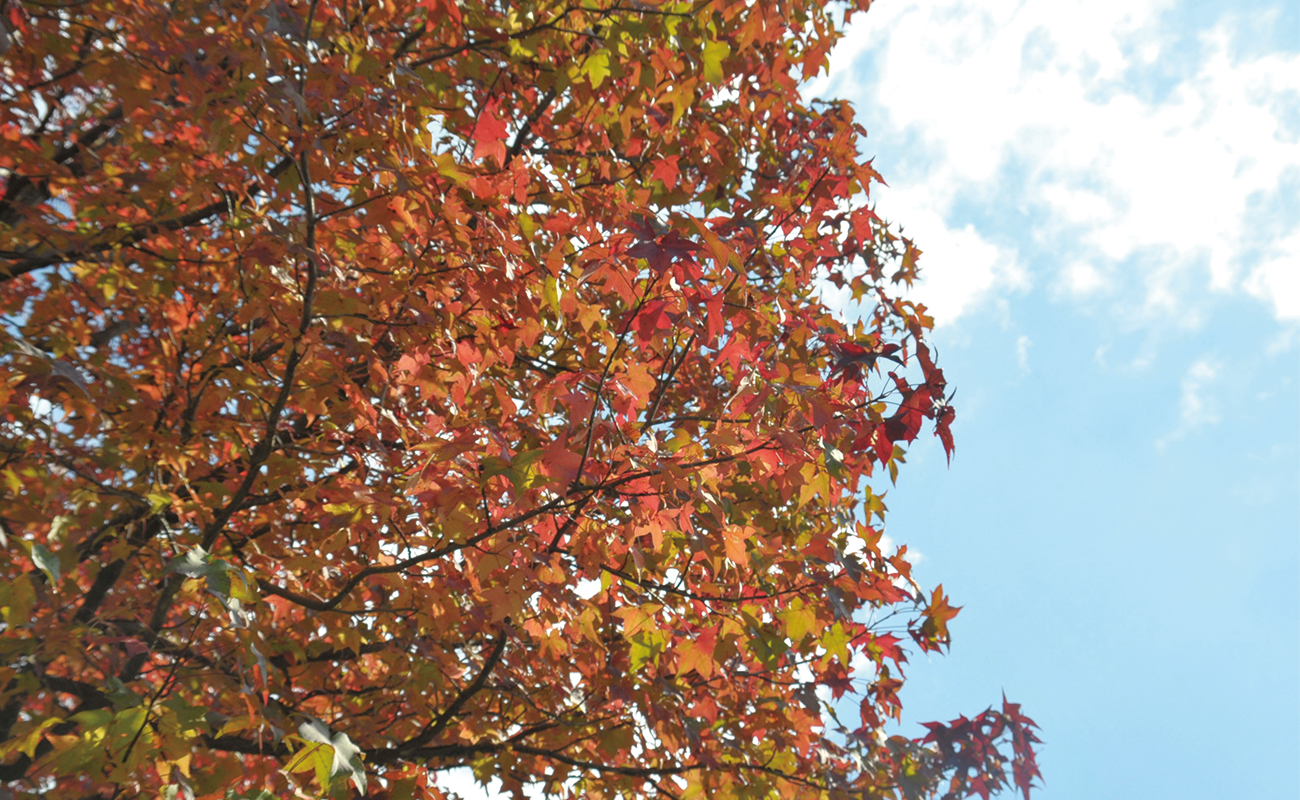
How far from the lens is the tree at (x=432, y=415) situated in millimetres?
2582

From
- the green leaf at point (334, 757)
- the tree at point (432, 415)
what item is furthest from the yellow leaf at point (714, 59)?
the green leaf at point (334, 757)

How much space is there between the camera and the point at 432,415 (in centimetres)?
299

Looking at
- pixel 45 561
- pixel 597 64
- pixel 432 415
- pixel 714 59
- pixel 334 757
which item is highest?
pixel 714 59

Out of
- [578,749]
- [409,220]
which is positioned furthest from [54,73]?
[578,749]

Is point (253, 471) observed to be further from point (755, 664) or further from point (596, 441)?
point (755, 664)

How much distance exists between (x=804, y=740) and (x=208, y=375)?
3.75m

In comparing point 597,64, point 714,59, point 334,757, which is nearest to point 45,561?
point 334,757

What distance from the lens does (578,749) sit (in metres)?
4.55

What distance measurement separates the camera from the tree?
2.58 meters

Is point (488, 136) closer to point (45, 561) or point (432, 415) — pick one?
point (432, 415)

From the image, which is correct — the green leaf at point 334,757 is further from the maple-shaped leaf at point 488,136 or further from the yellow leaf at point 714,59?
the yellow leaf at point 714,59

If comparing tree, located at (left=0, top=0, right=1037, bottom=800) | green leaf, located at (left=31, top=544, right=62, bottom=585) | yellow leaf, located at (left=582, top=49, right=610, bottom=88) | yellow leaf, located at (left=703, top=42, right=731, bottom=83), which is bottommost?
green leaf, located at (left=31, top=544, right=62, bottom=585)

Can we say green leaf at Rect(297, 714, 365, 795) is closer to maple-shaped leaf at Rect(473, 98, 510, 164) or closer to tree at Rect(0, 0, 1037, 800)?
tree at Rect(0, 0, 1037, 800)

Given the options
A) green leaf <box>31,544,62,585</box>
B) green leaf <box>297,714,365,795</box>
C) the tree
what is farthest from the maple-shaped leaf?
green leaf <box>297,714,365,795</box>
